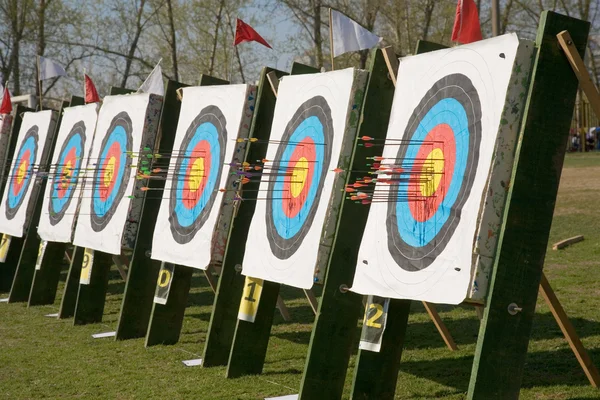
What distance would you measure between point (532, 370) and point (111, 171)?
14.9 feet

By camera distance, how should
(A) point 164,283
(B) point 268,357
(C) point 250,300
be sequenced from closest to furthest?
(C) point 250,300, (B) point 268,357, (A) point 164,283

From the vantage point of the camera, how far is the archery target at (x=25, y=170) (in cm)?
1021

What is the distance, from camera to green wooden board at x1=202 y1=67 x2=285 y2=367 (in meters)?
6.17

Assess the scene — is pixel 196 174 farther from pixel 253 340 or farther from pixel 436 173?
pixel 436 173

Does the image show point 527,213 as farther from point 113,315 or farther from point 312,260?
point 113,315

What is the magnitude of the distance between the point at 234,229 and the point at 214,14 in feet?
72.7

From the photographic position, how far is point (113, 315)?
28.7 ft

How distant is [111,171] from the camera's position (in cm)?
838

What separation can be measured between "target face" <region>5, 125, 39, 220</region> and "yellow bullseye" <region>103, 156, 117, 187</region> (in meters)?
2.11

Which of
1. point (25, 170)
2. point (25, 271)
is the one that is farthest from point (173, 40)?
point (25, 271)

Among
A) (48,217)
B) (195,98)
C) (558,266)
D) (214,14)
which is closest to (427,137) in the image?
(195,98)

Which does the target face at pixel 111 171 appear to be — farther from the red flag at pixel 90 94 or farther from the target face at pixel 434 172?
the target face at pixel 434 172

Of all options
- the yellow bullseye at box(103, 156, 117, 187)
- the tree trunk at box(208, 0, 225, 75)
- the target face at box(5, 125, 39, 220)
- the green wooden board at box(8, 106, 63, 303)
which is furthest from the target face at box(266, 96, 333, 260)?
the tree trunk at box(208, 0, 225, 75)

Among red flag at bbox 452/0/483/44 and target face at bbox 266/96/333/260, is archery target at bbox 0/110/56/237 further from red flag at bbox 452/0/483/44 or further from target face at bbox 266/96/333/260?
red flag at bbox 452/0/483/44
